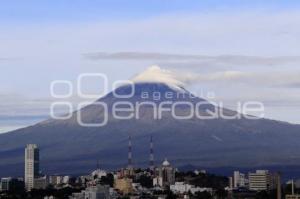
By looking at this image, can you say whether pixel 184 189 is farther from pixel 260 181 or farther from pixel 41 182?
pixel 41 182

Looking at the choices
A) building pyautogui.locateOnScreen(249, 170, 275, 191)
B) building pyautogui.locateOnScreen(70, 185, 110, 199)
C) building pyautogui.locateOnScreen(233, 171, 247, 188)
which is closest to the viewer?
building pyautogui.locateOnScreen(70, 185, 110, 199)

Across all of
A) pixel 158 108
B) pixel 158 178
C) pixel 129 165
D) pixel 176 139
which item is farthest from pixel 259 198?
pixel 176 139

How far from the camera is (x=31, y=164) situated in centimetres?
6306

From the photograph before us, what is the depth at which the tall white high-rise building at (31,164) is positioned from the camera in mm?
57819

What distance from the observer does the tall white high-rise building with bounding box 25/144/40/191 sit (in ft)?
190

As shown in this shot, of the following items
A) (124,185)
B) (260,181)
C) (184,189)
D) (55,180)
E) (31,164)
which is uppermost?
(31,164)

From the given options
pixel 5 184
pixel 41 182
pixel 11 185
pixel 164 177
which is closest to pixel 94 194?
pixel 11 185

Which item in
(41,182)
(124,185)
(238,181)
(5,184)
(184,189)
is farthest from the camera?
(41,182)

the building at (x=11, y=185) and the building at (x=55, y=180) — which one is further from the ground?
the building at (x=55, y=180)

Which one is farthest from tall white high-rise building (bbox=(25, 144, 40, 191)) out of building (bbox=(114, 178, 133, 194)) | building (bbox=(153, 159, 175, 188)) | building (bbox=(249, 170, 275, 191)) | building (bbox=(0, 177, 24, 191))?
building (bbox=(249, 170, 275, 191))

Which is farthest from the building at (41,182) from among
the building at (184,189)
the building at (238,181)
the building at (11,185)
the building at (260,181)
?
the building at (260,181)

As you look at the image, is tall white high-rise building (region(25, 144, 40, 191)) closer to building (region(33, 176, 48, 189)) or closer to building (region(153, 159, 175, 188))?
building (region(33, 176, 48, 189))

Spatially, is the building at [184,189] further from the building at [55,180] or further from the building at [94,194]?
the building at [55,180]

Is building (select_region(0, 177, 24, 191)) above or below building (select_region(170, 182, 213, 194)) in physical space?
above
